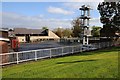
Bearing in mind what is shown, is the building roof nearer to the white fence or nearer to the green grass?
the white fence

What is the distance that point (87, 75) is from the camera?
11641 millimetres

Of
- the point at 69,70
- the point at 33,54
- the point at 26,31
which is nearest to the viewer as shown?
the point at 69,70

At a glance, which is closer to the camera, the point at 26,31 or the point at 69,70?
the point at 69,70

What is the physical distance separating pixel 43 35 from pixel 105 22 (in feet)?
223

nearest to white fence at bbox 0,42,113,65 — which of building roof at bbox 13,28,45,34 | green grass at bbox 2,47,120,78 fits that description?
green grass at bbox 2,47,120,78

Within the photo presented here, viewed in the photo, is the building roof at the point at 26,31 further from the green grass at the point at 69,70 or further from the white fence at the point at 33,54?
the green grass at the point at 69,70

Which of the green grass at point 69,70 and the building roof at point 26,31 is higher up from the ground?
the building roof at point 26,31

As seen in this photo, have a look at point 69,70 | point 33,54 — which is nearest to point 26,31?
point 33,54

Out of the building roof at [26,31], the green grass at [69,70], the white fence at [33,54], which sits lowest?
the green grass at [69,70]

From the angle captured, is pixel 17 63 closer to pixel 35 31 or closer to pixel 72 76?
pixel 72 76

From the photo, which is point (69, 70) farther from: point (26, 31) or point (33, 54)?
point (26, 31)

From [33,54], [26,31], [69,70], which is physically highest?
[26,31]

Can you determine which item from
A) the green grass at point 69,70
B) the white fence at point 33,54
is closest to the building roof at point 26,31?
the white fence at point 33,54

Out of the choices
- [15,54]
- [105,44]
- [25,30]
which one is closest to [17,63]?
[15,54]
